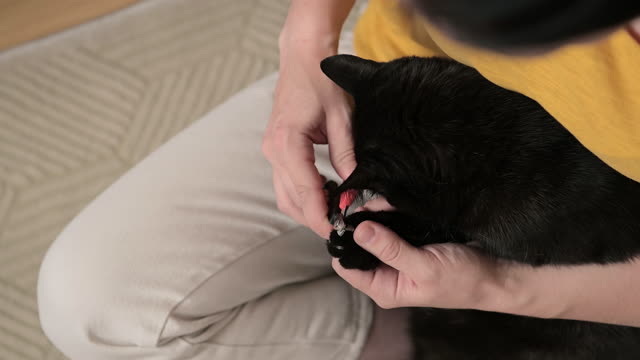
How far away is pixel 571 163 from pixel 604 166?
37 mm

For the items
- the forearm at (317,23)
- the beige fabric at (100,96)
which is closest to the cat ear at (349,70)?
the forearm at (317,23)

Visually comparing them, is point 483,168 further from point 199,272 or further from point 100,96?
point 100,96

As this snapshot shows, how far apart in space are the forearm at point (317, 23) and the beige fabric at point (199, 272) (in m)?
0.16

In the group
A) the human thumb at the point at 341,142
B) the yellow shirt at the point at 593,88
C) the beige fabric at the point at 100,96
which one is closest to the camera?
the yellow shirt at the point at 593,88

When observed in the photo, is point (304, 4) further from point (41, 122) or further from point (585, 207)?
point (41, 122)

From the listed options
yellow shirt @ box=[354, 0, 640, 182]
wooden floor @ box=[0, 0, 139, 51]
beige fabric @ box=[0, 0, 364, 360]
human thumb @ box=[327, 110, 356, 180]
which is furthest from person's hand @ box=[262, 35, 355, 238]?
wooden floor @ box=[0, 0, 139, 51]

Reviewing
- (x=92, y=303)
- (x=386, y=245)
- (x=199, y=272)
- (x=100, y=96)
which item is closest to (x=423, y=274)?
(x=386, y=245)

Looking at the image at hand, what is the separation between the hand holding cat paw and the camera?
70 cm

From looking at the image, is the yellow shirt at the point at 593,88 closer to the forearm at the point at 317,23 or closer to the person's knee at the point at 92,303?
the forearm at the point at 317,23

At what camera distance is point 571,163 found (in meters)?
0.70

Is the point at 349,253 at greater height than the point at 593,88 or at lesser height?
lesser

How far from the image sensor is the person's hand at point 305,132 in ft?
2.56

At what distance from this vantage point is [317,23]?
850mm

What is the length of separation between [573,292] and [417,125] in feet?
0.87
